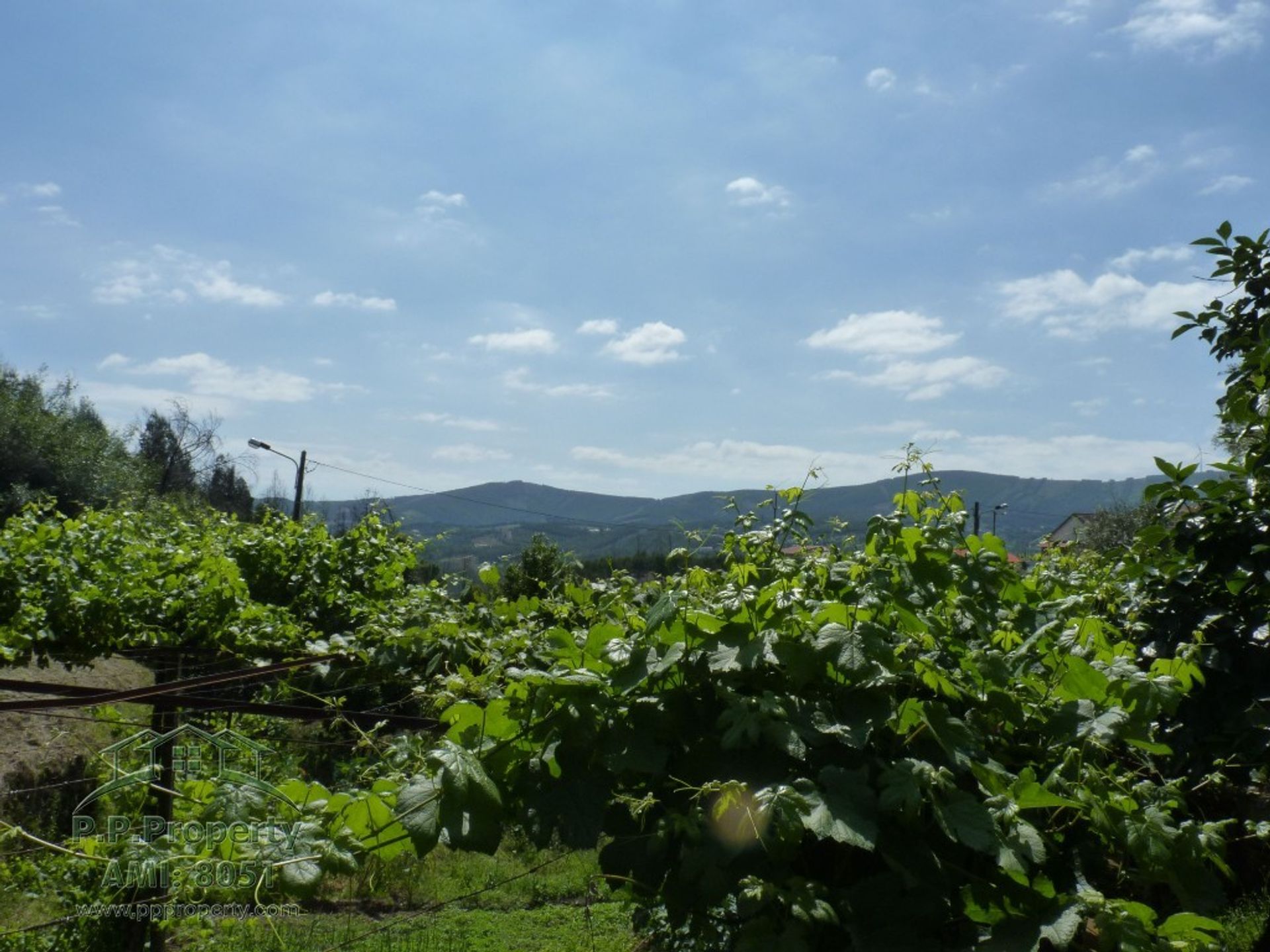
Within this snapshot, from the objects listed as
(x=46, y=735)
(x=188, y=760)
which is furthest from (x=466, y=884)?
(x=188, y=760)

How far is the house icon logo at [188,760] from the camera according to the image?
2020mm

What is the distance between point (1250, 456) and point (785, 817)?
6.99ft

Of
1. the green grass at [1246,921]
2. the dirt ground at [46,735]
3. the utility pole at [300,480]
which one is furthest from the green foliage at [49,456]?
the green grass at [1246,921]

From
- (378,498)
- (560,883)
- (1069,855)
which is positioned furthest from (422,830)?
(560,883)

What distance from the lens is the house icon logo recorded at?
Result: 202 centimetres

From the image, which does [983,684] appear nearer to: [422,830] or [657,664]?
[657,664]

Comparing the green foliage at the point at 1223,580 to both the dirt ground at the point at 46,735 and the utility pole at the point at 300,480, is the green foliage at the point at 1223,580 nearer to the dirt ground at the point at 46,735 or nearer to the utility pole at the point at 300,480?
the dirt ground at the point at 46,735

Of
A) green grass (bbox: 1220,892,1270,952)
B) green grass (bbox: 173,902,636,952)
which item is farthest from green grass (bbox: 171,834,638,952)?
green grass (bbox: 1220,892,1270,952)

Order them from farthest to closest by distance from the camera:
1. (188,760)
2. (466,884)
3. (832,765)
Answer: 1. (466,884)
2. (188,760)
3. (832,765)

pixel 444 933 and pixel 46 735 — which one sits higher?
pixel 46 735

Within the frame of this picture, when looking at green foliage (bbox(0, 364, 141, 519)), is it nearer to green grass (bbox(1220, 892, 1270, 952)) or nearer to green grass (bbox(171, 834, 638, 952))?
green grass (bbox(171, 834, 638, 952))

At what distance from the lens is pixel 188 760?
135 inches

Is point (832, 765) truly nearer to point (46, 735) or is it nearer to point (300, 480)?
point (46, 735)

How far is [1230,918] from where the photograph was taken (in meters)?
3.54
